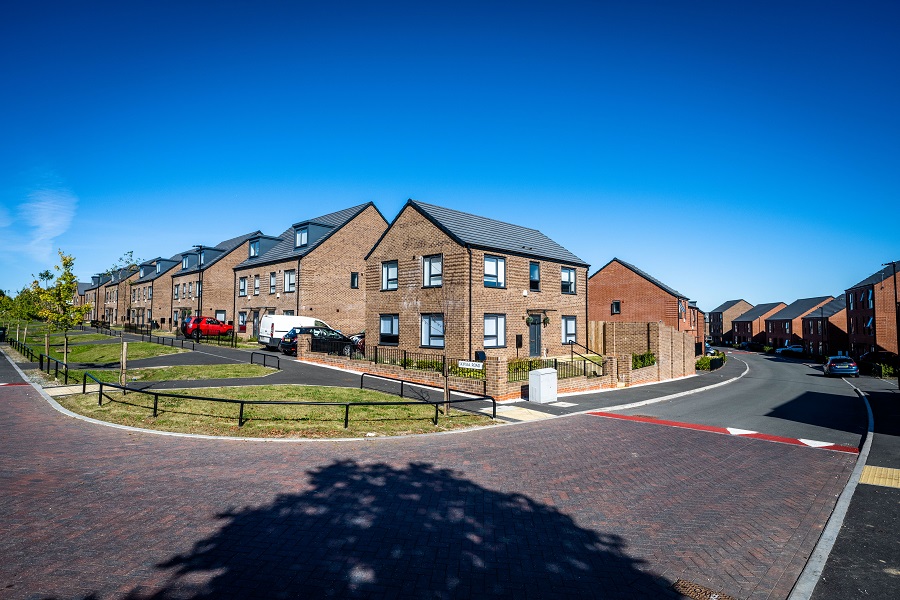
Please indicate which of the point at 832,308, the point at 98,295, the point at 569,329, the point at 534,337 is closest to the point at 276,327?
the point at 534,337

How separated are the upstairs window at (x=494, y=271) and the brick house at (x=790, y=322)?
81.3 m

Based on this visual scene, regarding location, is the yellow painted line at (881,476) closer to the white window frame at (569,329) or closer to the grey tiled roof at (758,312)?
the white window frame at (569,329)

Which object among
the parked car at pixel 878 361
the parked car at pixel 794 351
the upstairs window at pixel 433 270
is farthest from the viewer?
the parked car at pixel 794 351

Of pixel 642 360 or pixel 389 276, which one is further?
pixel 389 276

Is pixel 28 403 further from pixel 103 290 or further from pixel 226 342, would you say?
pixel 103 290

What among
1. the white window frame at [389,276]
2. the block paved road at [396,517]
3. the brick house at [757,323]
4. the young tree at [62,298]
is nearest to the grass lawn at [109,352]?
the young tree at [62,298]

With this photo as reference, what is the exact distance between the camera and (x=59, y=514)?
6.57m

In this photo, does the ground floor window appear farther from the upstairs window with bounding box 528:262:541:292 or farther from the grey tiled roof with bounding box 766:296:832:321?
the grey tiled roof with bounding box 766:296:832:321

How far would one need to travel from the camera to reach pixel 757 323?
330ft

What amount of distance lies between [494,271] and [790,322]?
84.3 m

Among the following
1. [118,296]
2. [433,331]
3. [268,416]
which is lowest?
[268,416]

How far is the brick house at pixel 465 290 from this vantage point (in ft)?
80.4

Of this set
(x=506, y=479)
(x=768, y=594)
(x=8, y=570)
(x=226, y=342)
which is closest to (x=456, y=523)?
(x=506, y=479)

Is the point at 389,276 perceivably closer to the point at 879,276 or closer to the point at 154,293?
the point at 154,293
